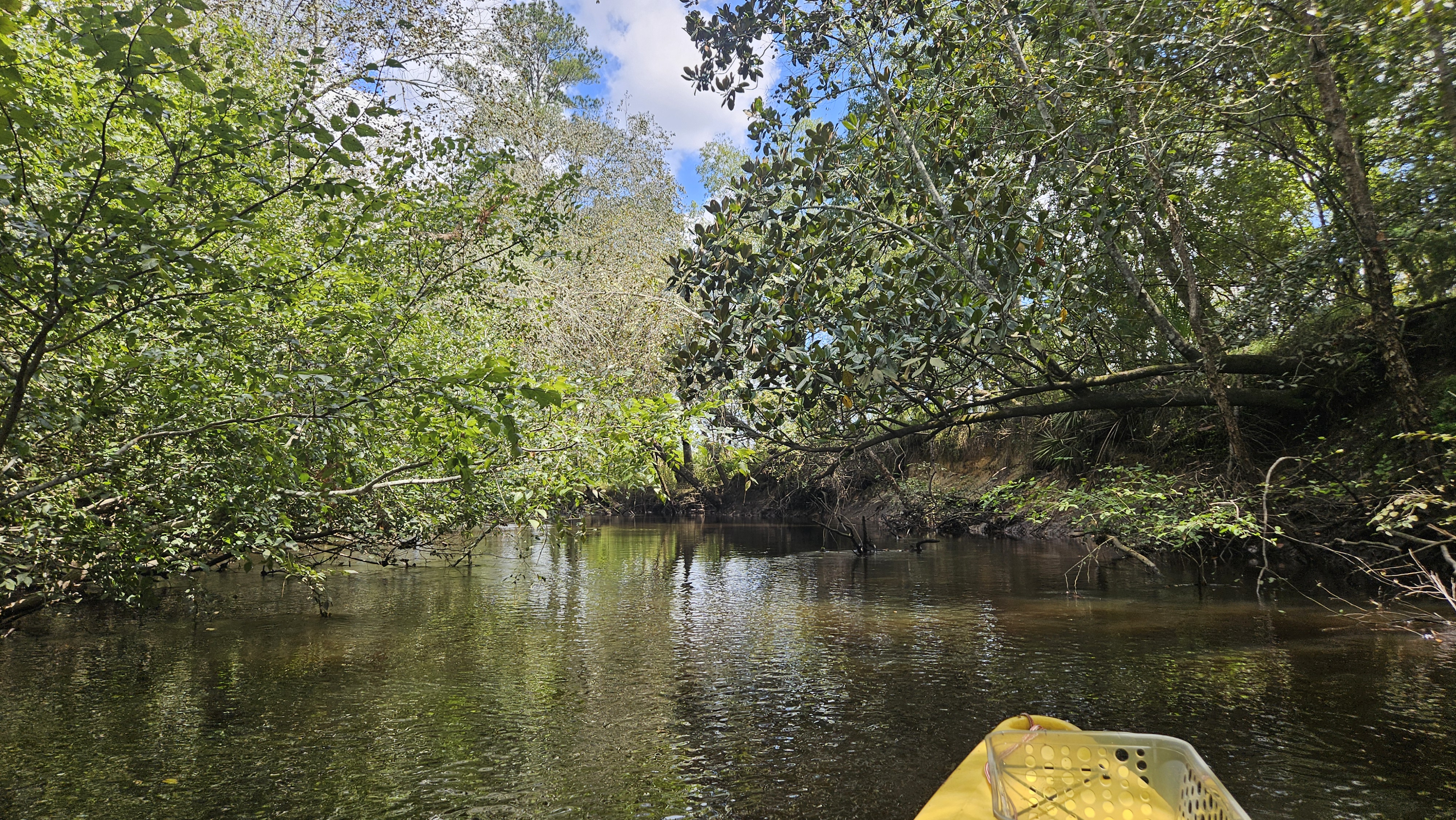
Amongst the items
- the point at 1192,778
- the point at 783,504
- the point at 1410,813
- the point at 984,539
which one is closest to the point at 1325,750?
the point at 1410,813

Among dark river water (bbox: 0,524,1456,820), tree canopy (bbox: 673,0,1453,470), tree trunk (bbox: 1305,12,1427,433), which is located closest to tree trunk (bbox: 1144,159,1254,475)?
tree canopy (bbox: 673,0,1453,470)

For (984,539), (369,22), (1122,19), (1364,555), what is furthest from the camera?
(984,539)

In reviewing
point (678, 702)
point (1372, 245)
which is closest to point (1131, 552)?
point (1372, 245)

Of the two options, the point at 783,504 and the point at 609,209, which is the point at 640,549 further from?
the point at 609,209

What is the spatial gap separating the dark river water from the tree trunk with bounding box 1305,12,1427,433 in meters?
2.61

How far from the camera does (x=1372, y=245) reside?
28.6 feet

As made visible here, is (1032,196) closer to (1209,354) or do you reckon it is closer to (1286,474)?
(1209,354)

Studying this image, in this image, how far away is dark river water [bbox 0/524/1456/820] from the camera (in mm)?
4875

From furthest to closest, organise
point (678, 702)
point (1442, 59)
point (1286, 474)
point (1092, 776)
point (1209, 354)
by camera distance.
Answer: point (1286, 474)
point (1209, 354)
point (678, 702)
point (1442, 59)
point (1092, 776)

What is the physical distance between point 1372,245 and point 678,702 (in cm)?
883

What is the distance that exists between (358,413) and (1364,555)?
12110 millimetres

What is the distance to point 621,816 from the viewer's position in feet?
15.2

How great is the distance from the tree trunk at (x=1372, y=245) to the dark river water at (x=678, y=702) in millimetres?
2609

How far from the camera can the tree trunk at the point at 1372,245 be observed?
859 centimetres
